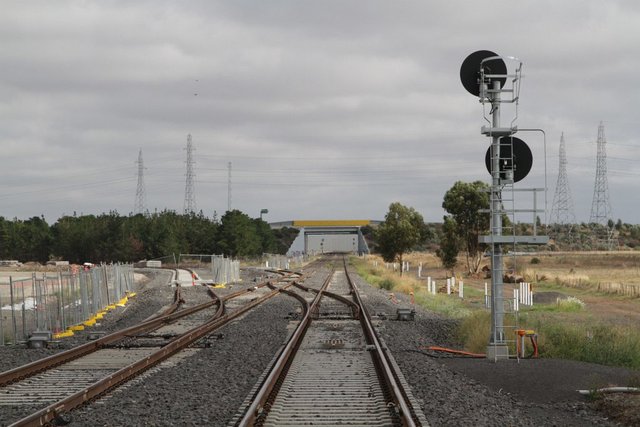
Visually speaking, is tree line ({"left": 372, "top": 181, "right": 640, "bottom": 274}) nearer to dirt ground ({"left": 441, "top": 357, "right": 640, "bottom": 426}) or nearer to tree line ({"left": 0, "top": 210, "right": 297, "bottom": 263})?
tree line ({"left": 0, "top": 210, "right": 297, "bottom": 263})

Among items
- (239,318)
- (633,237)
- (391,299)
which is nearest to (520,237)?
(239,318)

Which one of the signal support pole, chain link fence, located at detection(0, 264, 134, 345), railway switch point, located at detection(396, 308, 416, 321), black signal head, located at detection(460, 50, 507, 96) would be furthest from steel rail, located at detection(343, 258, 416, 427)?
chain link fence, located at detection(0, 264, 134, 345)

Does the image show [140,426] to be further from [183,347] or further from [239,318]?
[239,318]

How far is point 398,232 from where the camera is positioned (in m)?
63.8

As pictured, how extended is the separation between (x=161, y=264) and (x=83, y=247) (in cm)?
2078

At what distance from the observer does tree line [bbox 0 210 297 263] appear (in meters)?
88.8

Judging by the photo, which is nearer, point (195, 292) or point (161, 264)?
point (195, 292)

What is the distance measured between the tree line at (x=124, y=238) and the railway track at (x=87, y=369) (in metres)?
66.9

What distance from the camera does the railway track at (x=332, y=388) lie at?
920 cm

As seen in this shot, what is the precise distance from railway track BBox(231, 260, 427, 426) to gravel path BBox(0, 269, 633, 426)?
0.35 metres

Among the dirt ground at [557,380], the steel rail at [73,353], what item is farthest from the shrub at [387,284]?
the dirt ground at [557,380]

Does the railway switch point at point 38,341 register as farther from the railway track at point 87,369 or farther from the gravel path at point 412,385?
the railway track at point 87,369

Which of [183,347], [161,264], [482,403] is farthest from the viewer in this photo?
[161,264]

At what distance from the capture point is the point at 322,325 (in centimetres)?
2159
